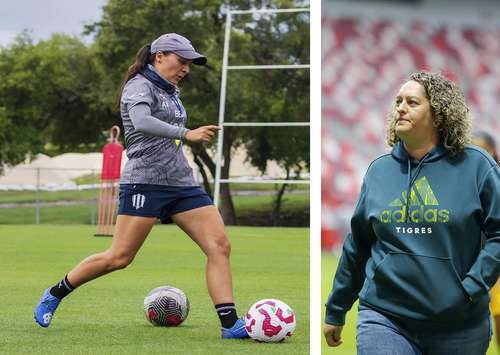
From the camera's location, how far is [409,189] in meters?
3.96

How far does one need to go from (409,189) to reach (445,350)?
59cm

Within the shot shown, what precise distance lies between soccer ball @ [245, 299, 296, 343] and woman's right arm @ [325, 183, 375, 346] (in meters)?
2.72

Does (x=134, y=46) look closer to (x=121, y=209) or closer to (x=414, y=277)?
(x=121, y=209)

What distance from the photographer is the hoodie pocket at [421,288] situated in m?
3.83

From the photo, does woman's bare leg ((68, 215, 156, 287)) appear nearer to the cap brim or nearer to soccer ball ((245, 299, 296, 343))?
soccer ball ((245, 299, 296, 343))

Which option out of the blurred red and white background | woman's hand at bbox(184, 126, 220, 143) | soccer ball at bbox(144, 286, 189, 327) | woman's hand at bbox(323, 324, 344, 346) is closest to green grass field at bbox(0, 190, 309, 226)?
the blurred red and white background

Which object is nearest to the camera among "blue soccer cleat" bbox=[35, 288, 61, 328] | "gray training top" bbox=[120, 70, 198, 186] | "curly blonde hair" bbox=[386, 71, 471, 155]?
"curly blonde hair" bbox=[386, 71, 471, 155]

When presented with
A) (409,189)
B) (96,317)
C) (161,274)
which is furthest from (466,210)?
(161,274)

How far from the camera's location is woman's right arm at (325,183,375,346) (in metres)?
4.11

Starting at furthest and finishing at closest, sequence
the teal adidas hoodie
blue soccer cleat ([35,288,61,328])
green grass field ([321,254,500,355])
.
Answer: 1. green grass field ([321,254,500,355])
2. blue soccer cleat ([35,288,61,328])
3. the teal adidas hoodie

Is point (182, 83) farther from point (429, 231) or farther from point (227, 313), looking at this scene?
point (429, 231)

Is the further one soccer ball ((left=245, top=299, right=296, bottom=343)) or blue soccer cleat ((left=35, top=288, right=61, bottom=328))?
blue soccer cleat ((left=35, top=288, right=61, bottom=328))

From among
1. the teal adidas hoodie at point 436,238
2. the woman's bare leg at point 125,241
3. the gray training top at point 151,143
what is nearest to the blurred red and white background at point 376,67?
the gray training top at point 151,143

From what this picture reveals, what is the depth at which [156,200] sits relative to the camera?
6996 mm
